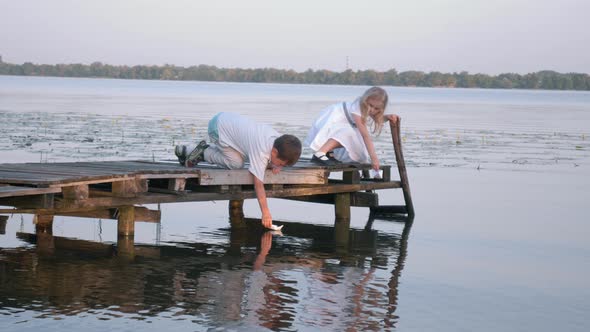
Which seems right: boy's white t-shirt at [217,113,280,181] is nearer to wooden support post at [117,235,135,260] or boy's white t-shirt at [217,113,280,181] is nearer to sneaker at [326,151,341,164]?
wooden support post at [117,235,135,260]

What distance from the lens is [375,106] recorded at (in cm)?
1368

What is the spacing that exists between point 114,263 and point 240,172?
206 centimetres

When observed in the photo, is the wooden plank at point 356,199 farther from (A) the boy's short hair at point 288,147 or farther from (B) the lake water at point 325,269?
(A) the boy's short hair at point 288,147

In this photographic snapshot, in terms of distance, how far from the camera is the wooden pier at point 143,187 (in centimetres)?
1084

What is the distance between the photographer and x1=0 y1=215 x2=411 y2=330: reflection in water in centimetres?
917

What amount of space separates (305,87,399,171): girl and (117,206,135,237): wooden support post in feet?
9.65

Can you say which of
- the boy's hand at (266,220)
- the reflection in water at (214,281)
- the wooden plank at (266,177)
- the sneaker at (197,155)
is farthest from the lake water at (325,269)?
the sneaker at (197,155)

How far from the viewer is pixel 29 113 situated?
129ft

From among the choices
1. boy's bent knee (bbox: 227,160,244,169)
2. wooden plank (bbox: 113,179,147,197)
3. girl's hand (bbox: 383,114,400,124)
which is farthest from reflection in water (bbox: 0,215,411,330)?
girl's hand (bbox: 383,114,400,124)

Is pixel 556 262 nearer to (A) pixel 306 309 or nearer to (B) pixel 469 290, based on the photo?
(B) pixel 469 290

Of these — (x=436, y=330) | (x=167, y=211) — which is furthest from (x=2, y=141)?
(x=436, y=330)

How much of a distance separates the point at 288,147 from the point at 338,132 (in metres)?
3.14

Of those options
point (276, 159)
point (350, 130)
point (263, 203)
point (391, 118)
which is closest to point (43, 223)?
point (263, 203)

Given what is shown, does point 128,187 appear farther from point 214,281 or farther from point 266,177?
point 266,177
